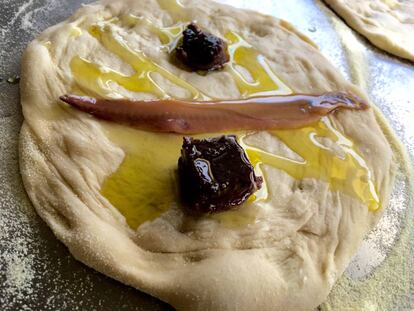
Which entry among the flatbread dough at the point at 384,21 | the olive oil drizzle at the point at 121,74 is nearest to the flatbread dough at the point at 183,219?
the olive oil drizzle at the point at 121,74

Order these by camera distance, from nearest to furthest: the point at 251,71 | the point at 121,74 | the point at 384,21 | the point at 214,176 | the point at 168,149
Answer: the point at 214,176
the point at 168,149
the point at 121,74
the point at 251,71
the point at 384,21

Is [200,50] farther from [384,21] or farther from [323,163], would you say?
[384,21]

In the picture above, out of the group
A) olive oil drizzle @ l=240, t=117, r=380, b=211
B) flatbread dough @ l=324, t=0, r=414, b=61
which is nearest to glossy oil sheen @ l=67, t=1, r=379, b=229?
olive oil drizzle @ l=240, t=117, r=380, b=211

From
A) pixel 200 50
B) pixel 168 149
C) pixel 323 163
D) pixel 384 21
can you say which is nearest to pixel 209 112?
pixel 168 149

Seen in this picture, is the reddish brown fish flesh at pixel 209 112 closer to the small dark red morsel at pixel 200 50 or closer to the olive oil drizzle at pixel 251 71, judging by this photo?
the olive oil drizzle at pixel 251 71

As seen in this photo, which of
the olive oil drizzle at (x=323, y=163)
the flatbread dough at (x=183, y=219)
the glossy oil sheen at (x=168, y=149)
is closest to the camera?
the flatbread dough at (x=183, y=219)

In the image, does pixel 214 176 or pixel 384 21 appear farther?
pixel 384 21

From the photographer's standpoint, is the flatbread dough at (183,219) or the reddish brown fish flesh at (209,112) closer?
the flatbread dough at (183,219)
